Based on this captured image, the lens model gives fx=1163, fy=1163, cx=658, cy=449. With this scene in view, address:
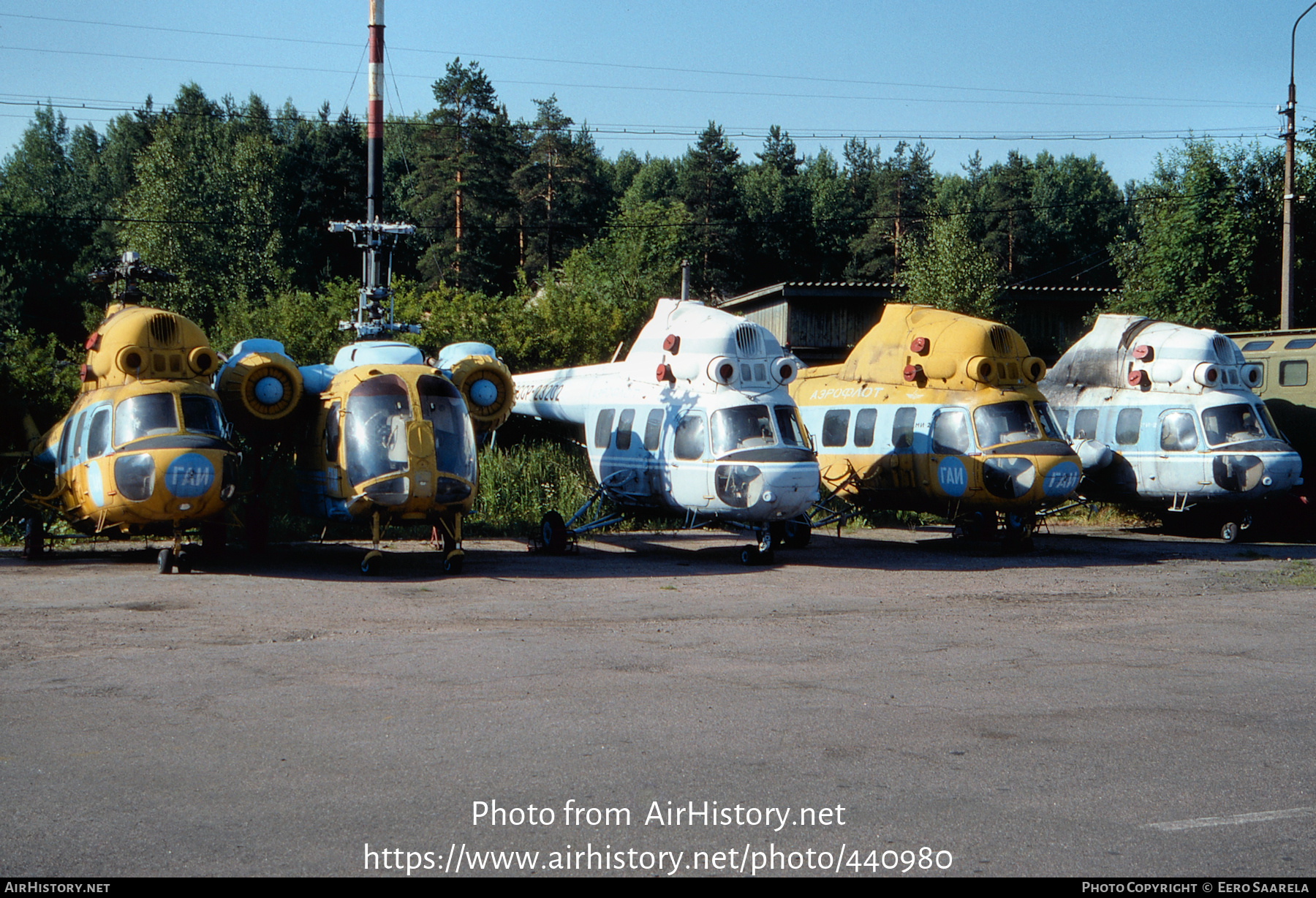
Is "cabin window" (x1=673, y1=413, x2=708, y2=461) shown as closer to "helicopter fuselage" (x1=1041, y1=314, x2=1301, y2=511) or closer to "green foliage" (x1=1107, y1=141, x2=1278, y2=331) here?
"helicopter fuselage" (x1=1041, y1=314, x2=1301, y2=511)

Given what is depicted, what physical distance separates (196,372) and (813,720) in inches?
419

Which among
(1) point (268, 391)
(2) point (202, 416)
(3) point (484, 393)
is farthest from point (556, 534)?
(2) point (202, 416)

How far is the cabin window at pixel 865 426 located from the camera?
18750mm

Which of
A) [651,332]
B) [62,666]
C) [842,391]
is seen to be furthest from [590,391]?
[62,666]

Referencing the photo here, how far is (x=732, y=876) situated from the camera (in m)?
4.56

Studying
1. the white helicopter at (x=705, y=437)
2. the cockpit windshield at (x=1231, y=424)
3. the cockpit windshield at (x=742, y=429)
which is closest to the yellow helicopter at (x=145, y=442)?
the white helicopter at (x=705, y=437)

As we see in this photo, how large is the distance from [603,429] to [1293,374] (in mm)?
12720

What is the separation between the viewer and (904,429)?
1816 cm

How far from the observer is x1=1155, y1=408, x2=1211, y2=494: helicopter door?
18828mm

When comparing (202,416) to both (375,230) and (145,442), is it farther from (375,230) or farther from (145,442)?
(375,230)

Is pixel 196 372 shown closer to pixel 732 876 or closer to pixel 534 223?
pixel 732 876

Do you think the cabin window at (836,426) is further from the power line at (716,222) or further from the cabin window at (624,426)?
the power line at (716,222)

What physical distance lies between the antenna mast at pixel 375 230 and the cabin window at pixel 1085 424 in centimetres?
1202

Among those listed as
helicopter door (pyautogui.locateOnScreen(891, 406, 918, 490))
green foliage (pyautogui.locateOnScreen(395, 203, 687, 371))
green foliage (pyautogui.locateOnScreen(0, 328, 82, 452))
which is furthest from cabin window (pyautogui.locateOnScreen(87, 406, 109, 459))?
helicopter door (pyautogui.locateOnScreen(891, 406, 918, 490))
